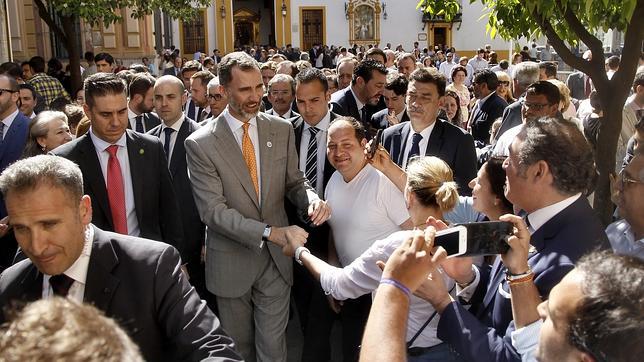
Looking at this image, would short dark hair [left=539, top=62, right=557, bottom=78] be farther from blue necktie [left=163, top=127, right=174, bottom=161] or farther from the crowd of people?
blue necktie [left=163, top=127, right=174, bottom=161]

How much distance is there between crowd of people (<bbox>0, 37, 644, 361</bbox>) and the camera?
1669 mm

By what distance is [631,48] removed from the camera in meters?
→ 4.21

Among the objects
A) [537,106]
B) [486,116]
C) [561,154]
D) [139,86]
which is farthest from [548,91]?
[139,86]

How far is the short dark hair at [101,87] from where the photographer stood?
371 cm

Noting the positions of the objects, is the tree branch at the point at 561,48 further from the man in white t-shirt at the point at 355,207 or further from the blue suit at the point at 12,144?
the blue suit at the point at 12,144

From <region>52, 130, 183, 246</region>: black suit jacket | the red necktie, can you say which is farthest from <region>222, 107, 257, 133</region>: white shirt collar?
the red necktie

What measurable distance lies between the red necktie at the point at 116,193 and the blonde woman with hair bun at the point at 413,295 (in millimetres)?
1228

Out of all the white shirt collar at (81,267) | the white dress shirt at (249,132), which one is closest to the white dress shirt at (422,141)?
the white dress shirt at (249,132)

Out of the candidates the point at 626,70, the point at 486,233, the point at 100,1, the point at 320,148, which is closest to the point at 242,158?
the point at 320,148

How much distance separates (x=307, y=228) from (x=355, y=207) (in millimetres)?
685

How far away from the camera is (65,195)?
2170mm

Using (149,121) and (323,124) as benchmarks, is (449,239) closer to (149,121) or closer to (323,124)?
(323,124)

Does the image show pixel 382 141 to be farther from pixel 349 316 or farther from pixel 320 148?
pixel 349 316

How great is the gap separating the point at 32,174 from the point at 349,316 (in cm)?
246
